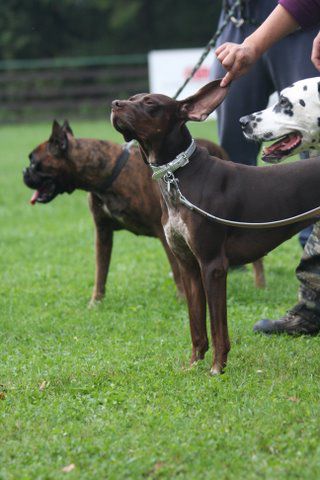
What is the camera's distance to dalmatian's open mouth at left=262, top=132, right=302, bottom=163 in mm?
4090

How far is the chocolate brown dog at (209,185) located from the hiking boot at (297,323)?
2.99 ft

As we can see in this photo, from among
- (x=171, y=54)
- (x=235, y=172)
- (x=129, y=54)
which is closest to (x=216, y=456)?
(x=235, y=172)

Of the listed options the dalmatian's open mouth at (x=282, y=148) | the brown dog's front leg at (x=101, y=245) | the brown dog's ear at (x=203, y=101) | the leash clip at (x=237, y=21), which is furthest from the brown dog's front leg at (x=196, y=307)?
the leash clip at (x=237, y=21)

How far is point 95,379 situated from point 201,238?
872 mm

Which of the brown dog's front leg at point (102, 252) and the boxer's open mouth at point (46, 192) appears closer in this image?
the boxer's open mouth at point (46, 192)

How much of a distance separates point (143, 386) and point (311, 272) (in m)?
1.33

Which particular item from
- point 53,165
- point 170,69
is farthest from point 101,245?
point 170,69

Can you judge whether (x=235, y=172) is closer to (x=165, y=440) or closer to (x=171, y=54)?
(x=165, y=440)

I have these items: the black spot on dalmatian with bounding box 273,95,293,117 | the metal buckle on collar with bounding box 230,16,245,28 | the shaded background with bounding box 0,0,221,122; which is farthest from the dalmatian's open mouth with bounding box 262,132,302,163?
the shaded background with bounding box 0,0,221,122

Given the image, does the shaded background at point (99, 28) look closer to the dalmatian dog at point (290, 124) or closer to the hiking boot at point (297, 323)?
the hiking boot at point (297, 323)

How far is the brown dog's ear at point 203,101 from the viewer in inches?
156

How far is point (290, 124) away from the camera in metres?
4.11

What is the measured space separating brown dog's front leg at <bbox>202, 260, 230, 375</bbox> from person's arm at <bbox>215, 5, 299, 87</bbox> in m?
0.87

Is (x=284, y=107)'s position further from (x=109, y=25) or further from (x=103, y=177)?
(x=109, y=25)
